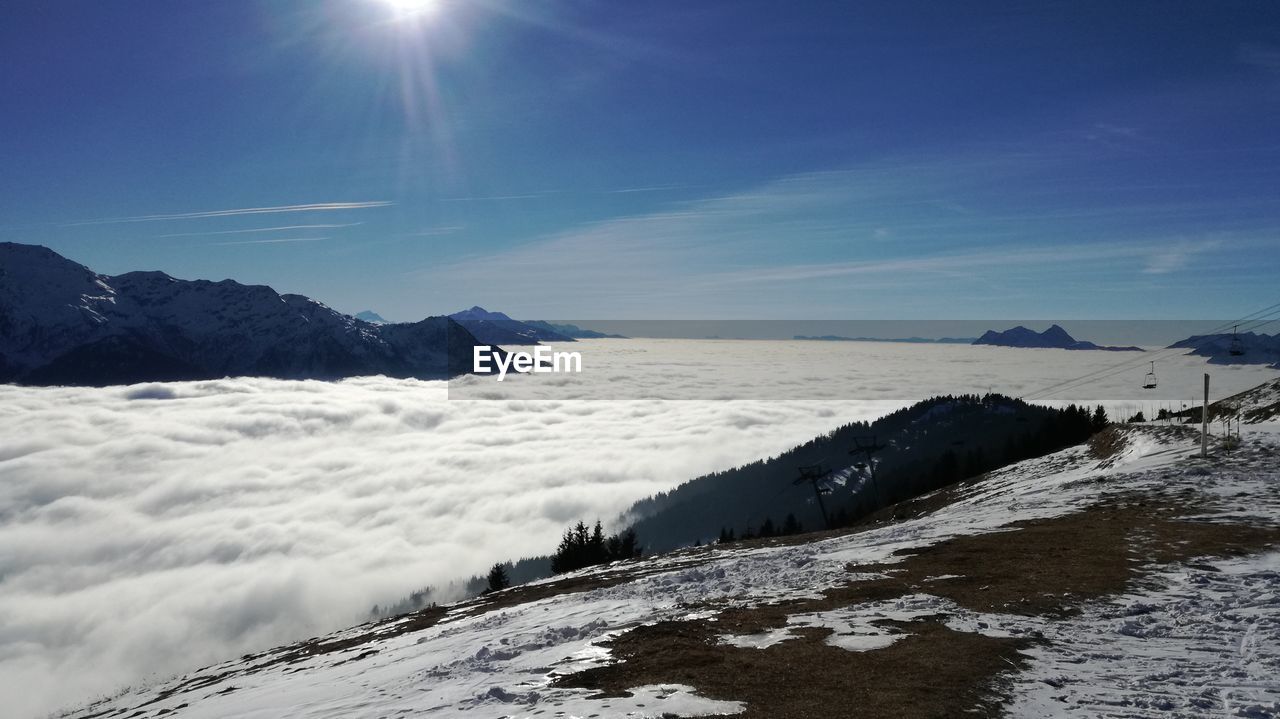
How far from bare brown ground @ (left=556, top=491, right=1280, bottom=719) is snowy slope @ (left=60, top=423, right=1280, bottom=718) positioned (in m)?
0.49

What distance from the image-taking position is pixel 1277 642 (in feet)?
41.2

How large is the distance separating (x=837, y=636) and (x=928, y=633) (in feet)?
6.67

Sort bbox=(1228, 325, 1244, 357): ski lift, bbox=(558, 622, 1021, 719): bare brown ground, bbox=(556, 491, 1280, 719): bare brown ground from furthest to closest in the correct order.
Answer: bbox=(1228, 325, 1244, 357): ski lift < bbox=(556, 491, 1280, 719): bare brown ground < bbox=(558, 622, 1021, 719): bare brown ground

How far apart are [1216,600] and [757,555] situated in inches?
673

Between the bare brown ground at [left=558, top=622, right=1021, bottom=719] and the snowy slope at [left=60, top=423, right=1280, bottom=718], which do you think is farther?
the snowy slope at [left=60, top=423, right=1280, bottom=718]

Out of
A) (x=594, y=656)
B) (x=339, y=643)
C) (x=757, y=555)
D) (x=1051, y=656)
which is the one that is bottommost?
(x=339, y=643)

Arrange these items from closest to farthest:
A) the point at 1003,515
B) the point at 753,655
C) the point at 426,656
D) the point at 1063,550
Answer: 1. the point at 753,655
2. the point at 426,656
3. the point at 1063,550
4. the point at 1003,515

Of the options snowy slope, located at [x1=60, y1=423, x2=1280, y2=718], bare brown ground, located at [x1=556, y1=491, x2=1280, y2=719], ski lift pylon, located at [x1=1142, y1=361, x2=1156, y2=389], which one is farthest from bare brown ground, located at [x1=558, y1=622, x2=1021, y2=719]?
ski lift pylon, located at [x1=1142, y1=361, x2=1156, y2=389]

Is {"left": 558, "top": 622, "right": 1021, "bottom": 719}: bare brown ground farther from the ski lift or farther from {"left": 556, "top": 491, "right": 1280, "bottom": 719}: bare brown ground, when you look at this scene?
the ski lift

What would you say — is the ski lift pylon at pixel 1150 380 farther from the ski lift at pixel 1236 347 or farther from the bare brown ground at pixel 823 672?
the bare brown ground at pixel 823 672

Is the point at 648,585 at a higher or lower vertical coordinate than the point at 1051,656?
lower

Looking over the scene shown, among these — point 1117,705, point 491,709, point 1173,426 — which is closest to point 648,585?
point 491,709

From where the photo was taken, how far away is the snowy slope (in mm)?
11172

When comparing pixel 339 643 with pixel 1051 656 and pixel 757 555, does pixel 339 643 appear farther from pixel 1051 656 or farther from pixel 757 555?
pixel 1051 656
